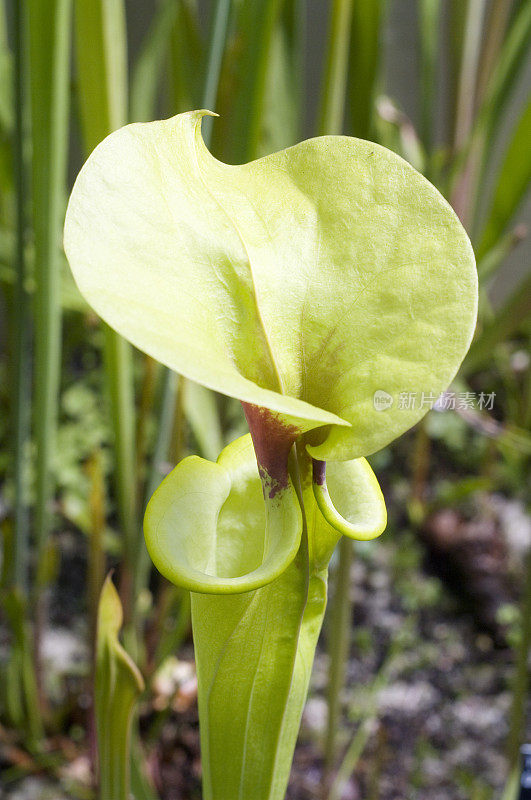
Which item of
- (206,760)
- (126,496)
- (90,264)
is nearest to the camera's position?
(90,264)

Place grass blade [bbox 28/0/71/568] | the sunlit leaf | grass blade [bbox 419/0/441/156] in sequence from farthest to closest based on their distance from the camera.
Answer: grass blade [bbox 419/0/441/156], grass blade [bbox 28/0/71/568], the sunlit leaf

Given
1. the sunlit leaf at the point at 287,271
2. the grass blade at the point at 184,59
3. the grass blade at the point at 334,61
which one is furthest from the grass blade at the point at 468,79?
the sunlit leaf at the point at 287,271

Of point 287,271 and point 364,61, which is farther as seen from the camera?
point 364,61

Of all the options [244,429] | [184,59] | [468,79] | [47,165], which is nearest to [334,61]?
[47,165]

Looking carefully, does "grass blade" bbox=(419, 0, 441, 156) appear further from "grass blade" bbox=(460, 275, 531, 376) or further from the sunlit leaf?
the sunlit leaf

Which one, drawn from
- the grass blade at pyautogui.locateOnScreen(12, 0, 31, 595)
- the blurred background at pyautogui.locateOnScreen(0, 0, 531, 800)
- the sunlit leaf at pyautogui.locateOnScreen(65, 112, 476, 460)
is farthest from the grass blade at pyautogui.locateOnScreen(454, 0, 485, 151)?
the sunlit leaf at pyautogui.locateOnScreen(65, 112, 476, 460)

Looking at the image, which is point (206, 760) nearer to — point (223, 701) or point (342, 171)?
point (223, 701)

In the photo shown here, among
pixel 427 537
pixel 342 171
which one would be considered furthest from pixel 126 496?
pixel 427 537

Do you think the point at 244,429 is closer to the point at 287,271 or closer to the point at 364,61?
the point at 364,61
